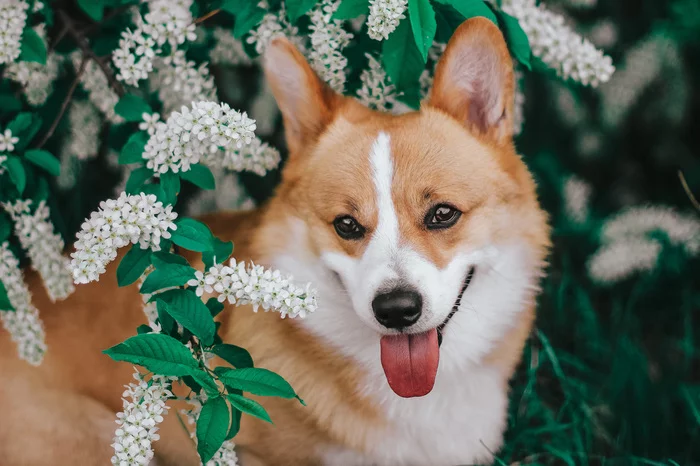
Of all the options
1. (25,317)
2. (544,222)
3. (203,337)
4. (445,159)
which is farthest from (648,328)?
(25,317)

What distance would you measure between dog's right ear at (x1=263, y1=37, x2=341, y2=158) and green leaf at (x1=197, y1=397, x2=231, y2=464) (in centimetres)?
95

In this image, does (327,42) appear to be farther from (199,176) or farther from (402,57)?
(199,176)

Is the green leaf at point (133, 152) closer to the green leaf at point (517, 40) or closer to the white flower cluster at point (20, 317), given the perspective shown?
the white flower cluster at point (20, 317)

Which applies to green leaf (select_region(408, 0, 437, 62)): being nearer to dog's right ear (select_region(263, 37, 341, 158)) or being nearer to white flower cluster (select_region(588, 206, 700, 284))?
dog's right ear (select_region(263, 37, 341, 158))

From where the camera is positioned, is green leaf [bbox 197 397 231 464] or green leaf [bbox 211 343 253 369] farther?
green leaf [bbox 211 343 253 369]

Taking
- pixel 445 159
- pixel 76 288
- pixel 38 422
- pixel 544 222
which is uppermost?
pixel 445 159

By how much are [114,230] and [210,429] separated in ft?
1.63

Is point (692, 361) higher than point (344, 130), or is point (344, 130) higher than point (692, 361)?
point (344, 130)

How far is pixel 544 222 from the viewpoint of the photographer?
221 cm

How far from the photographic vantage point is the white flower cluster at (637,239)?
2973 millimetres

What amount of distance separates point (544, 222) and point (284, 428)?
1039 mm

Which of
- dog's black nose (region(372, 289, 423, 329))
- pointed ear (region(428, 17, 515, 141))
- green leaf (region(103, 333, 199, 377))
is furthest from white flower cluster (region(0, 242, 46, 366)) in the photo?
pointed ear (region(428, 17, 515, 141))

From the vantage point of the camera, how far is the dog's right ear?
1.99m

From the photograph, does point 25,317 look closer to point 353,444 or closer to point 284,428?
point 284,428
